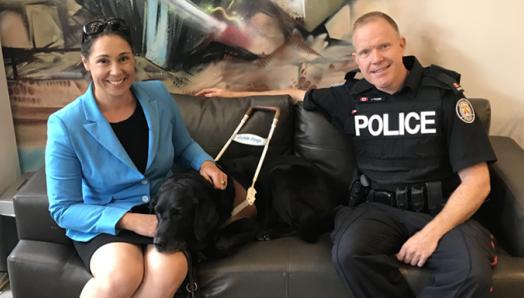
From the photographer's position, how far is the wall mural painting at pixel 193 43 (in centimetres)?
239

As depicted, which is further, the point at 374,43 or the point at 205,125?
the point at 205,125

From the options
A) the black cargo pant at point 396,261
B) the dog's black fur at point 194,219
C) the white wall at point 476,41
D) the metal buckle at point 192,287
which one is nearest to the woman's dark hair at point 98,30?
the dog's black fur at point 194,219

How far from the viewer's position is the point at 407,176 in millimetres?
1869

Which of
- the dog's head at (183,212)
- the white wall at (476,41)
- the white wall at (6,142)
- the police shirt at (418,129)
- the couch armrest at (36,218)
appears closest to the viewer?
the dog's head at (183,212)

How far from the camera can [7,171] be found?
101 inches

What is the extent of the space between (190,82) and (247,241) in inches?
38.2

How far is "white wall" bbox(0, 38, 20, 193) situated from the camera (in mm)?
2514

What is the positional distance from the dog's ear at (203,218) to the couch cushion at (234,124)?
525mm

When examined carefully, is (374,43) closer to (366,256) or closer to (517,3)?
(366,256)

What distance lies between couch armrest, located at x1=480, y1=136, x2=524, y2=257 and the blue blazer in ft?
4.11

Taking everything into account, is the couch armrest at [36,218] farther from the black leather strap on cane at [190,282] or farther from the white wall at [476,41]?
the white wall at [476,41]

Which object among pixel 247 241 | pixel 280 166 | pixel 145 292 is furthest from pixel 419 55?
pixel 145 292

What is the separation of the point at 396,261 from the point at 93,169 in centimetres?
108

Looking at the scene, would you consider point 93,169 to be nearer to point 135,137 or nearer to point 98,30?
point 135,137
